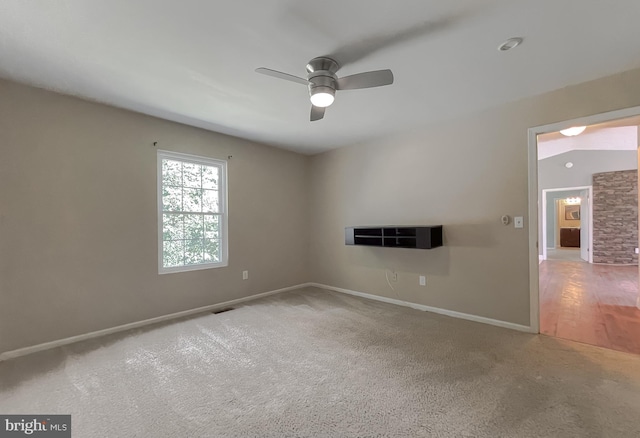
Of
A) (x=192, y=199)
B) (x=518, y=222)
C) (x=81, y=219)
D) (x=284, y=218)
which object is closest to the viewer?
(x=81, y=219)

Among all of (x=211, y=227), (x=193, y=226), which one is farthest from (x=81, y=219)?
(x=211, y=227)

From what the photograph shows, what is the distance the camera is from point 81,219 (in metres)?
3.00

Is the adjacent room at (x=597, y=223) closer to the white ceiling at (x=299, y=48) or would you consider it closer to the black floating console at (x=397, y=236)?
the black floating console at (x=397, y=236)

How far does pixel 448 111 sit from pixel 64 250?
4512mm

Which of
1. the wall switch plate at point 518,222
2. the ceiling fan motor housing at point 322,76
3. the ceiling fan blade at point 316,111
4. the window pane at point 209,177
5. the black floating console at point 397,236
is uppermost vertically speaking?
the ceiling fan motor housing at point 322,76

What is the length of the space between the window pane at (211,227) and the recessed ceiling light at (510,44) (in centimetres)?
379

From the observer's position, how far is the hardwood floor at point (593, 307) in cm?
288

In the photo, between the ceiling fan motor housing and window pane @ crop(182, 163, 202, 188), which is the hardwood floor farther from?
window pane @ crop(182, 163, 202, 188)

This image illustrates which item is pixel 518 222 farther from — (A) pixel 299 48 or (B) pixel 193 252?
(B) pixel 193 252

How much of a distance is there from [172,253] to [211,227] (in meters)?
0.64

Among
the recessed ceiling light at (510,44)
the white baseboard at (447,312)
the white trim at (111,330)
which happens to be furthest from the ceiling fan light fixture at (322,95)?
the white trim at (111,330)

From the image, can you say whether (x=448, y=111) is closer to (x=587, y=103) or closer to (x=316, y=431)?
(x=587, y=103)

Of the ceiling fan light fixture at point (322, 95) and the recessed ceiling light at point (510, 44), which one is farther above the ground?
the recessed ceiling light at point (510, 44)

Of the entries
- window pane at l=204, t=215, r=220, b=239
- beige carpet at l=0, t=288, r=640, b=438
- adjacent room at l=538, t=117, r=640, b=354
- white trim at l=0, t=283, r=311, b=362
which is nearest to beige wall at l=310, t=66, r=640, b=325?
beige carpet at l=0, t=288, r=640, b=438
